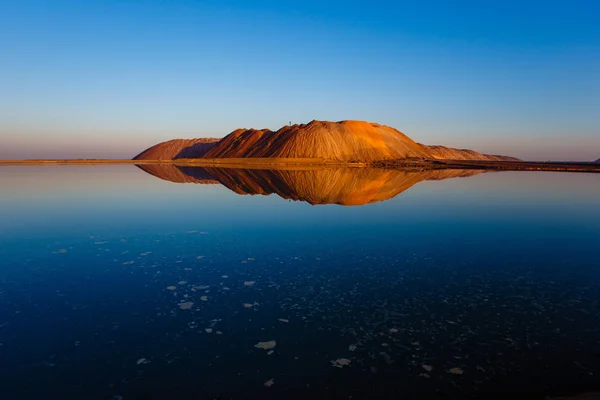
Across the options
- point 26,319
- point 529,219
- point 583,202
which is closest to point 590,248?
point 529,219

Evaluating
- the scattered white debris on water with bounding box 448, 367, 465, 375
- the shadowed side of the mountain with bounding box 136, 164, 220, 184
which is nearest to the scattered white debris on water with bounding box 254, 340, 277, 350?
the scattered white debris on water with bounding box 448, 367, 465, 375

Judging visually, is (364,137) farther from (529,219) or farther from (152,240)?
(152,240)

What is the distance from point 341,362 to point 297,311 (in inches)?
80.9

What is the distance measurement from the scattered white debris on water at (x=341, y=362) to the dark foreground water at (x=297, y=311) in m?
0.03

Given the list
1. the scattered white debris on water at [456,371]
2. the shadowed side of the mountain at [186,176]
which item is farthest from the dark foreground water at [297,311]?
the shadowed side of the mountain at [186,176]

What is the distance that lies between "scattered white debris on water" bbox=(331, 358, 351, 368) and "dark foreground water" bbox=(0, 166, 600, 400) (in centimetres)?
3

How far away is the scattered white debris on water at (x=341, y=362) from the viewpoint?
595 centimetres

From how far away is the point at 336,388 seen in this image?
5.39 metres

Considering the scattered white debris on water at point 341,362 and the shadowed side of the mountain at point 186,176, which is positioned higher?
the shadowed side of the mountain at point 186,176

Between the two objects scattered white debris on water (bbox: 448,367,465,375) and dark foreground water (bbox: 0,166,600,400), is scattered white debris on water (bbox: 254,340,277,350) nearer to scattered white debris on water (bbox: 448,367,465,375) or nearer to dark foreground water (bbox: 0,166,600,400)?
dark foreground water (bbox: 0,166,600,400)

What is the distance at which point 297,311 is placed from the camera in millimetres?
7941

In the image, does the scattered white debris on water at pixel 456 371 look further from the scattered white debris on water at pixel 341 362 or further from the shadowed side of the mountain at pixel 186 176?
the shadowed side of the mountain at pixel 186 176

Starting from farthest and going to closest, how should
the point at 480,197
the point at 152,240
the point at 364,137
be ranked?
1. the point at 364,137
2. the point at 480,197
3. the point at 152,240

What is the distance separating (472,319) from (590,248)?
907 cm
